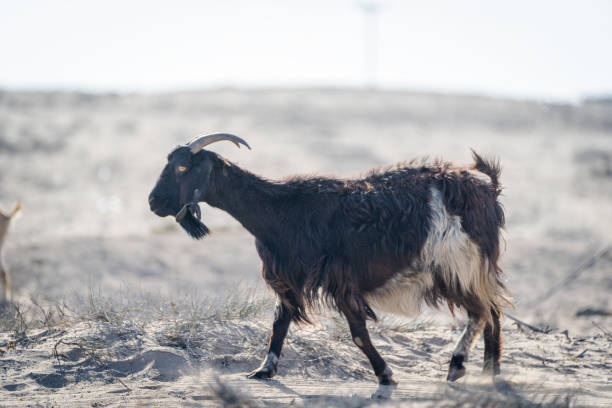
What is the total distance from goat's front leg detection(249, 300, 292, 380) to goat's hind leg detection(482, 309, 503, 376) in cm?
180

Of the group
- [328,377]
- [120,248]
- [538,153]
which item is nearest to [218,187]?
[328,377]

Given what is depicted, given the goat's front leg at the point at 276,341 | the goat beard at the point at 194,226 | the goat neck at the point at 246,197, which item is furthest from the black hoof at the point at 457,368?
the goat beard at the point at 194,226

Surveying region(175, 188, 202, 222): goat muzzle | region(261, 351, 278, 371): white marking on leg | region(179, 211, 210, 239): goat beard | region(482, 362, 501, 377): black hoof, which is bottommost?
region(482, 362, 501, 377): black hoof

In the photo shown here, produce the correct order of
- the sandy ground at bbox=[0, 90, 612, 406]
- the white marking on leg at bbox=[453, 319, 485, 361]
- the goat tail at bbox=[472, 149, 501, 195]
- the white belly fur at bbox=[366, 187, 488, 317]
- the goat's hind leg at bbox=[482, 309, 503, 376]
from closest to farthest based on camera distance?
the white belly fur at bbox=[366, 187, 488, 317]
the sandy ground at bbox=[0, 90, 612, 406]
the white marking on leg at bbox=[453, 319, 485, 361]
the goat's hind leg at bbox=[482, 309, 503, 376]
the goat tail at bbox=[472, 149, 501, 195]

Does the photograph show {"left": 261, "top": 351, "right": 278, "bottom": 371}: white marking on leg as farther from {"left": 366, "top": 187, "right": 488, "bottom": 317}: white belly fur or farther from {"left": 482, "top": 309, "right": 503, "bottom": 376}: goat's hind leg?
{"left": 482, "top": 309, "right": 503, "bottom": 376}: goat's hind leg

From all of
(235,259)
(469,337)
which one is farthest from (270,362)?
(235,259)

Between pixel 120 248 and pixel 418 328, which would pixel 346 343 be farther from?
pixel 120 248

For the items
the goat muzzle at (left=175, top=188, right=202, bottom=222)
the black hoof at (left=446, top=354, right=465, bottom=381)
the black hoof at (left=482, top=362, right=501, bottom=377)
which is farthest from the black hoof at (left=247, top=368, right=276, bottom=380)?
the black hoof at (left=482, top=362, right=501, bottom=377)

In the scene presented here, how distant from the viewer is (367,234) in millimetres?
5668

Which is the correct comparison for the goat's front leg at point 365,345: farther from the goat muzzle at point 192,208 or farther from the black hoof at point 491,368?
the goat muzzle at point 192,208

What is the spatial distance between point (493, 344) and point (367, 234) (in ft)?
5.31

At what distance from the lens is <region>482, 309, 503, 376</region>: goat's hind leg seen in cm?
604

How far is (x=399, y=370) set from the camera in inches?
246

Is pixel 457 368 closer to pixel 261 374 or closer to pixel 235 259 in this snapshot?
pixel 261 374
